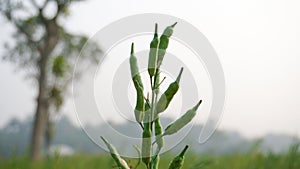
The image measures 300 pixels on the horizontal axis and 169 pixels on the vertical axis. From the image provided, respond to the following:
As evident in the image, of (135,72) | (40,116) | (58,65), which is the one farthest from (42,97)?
(135,72)

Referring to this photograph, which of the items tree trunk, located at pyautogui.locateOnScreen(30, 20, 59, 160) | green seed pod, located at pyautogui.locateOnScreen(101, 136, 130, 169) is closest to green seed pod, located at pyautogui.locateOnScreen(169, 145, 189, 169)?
green seed pod, located at pyautogui.locateOnScreen(101, 136, 130, 169)

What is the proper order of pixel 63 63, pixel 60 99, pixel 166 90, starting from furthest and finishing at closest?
pixel 60 99
pixel 63 63
pixel 166 90

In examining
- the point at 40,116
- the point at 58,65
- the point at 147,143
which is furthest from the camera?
the point at 58,65

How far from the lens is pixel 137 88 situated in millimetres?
1315

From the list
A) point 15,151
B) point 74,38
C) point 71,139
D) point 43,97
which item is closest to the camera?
point 15,151

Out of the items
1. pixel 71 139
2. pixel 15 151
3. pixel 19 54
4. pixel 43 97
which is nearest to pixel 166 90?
pixel 15 151

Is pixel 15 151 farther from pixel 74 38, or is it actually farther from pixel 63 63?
pixel 74 38

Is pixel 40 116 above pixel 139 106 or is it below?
above

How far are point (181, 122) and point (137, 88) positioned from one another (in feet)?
0.55

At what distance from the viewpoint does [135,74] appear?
1339mm

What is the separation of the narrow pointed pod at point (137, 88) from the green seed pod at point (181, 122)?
0.30 feet

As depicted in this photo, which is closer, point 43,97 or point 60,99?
point 43,97

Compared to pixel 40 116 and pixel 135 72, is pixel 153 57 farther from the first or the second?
pixel 40 116

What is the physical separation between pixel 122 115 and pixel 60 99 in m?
23.8
